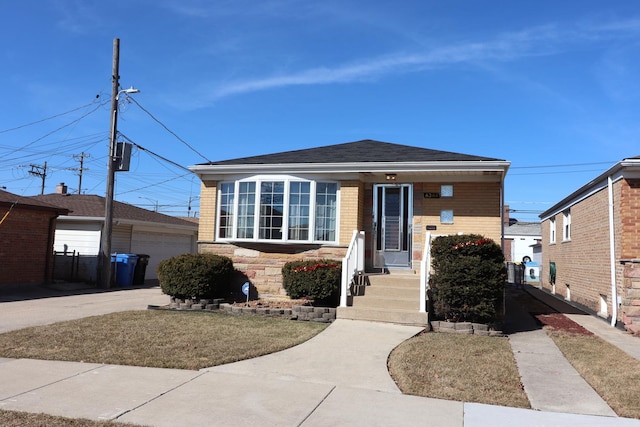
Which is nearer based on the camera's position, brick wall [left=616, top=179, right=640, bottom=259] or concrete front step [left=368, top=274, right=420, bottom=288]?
brick wall [left=616, top=179, right=640, bottom=259]

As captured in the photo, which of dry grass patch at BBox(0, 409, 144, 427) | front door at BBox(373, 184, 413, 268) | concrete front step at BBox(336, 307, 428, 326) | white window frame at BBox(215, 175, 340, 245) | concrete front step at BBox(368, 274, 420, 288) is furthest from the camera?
front door at BBox(373, 184, 413, 268)

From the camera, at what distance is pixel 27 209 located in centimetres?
1516

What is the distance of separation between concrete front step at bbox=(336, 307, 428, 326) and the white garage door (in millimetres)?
14250

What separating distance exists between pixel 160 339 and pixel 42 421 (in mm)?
3464

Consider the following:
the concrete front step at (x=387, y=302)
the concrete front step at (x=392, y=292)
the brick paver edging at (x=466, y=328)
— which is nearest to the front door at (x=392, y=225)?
the concrete front step at (x=392, y=292)

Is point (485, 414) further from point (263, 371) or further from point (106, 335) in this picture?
point (106, 335)

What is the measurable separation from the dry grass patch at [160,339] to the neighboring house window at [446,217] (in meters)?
4.41

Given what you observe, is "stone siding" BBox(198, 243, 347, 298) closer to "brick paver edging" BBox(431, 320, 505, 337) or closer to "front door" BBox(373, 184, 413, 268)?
"front door" BBox(373, 184, 413, 268)

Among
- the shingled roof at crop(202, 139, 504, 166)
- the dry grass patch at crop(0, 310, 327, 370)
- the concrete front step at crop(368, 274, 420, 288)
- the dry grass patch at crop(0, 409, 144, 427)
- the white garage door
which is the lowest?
the dry grass patch at crop(0, 409, 144, 427)

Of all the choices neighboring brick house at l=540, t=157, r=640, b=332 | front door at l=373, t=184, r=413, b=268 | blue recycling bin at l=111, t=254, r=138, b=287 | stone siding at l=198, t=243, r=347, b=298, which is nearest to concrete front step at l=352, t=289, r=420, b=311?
stone siding at l=198, t=243, r=347, b=298

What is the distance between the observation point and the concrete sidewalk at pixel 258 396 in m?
4.28

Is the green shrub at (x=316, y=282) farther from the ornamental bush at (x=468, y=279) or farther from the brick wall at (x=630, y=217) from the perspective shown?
the brick wall at (x=630, y=217)

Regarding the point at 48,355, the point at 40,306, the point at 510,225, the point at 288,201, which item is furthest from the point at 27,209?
the point at 510,225

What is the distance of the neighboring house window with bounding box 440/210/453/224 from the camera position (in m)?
11.7
